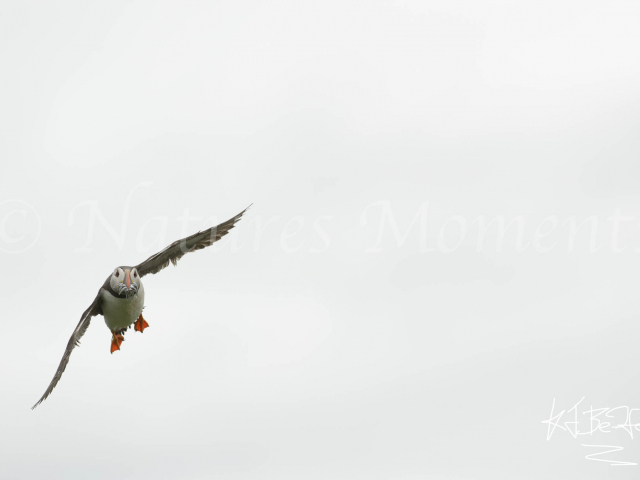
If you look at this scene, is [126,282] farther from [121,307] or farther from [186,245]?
[186,245]

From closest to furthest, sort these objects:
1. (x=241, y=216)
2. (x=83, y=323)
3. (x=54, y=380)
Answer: (x=54, y=380) → (x=83, y=323) → (x=241, y=216)

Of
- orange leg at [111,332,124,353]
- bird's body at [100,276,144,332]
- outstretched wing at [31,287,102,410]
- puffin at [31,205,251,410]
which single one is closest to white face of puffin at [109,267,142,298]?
puffin at [31,205,251,410]

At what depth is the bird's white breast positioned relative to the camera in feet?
135

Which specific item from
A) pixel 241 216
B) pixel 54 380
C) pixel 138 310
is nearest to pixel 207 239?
pixel 241 216

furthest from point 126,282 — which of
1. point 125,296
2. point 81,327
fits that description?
point 81,327

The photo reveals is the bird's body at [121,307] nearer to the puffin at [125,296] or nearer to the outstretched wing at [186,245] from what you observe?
the puffin at [125,296]

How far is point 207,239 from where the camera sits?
4662 centimetres

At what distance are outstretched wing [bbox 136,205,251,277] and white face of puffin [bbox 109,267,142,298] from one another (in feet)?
14.4

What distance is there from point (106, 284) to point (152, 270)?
4.93m

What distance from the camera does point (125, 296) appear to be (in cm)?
4075

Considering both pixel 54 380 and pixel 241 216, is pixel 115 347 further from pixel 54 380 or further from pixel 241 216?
pixel 241 216

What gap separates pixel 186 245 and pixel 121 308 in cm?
629

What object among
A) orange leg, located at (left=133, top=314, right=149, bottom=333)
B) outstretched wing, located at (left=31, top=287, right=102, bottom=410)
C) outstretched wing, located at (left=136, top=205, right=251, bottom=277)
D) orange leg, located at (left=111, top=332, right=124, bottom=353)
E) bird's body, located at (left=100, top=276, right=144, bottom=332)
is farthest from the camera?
outstretched wing, located at (left=136, top=205, right=251, bottom=277)

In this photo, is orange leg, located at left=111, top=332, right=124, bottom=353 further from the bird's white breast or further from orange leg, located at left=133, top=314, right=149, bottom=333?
the bird's white breast
